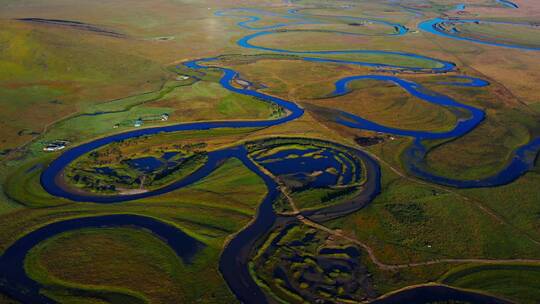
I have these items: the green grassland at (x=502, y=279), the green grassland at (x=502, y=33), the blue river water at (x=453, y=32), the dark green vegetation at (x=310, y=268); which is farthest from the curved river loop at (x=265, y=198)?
→ the green grassland at (x=502, y=33)

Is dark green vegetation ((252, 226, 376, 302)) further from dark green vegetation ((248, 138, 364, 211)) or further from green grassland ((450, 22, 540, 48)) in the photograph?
green grassland ((450, 22, 540, 48))

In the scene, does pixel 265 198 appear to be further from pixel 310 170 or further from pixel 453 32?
→ pixel 453 32

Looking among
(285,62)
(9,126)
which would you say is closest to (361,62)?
(285,62)

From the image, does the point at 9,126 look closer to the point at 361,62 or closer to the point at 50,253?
the point at 50,253

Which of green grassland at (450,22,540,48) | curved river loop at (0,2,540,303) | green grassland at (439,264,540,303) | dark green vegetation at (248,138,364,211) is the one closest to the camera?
green grassland at (439,264,540,303)

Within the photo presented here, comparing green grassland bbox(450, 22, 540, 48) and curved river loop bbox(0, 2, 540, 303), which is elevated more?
green grassland bbox(450, 22, 540, 48)

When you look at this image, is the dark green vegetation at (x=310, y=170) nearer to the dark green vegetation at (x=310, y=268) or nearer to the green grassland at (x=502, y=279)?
the dark green vegetation at (x=310, y=268)

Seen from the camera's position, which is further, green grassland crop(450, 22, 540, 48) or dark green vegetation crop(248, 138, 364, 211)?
green grassland crop(450, 22, 540, 48)

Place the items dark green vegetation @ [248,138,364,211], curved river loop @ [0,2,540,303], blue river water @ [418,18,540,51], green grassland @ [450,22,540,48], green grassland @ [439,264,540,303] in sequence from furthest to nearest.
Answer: green grassland @ [450,22,540,48]
blue river water @ [418,18,540,51]
dark green vegetation @ [248,138,364,211]
curved river loop @ [0,2,540,303]
green grassland @ [439,264,540,303]

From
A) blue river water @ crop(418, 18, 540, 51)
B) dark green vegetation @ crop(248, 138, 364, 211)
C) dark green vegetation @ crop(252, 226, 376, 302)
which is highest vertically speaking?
blue river water @ crop(418, 18, 540, 51)

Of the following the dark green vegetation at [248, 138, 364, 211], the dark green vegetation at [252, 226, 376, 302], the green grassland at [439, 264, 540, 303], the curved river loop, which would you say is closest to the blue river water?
the curved river loop

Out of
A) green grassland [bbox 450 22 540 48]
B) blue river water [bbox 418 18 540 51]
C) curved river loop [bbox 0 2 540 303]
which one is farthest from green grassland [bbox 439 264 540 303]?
green grassland [bbox 450 22 540 48]

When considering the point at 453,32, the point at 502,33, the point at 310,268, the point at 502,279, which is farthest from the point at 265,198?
the point at 502,33
